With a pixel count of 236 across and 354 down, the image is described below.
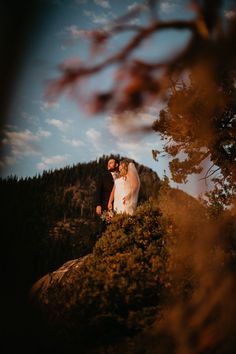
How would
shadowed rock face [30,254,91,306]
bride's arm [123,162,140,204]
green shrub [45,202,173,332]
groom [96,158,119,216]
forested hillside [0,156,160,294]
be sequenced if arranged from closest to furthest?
green shrub [45,202,173,332], shadowed rock face [30,254,91,306], bride's arm [123,162,140,204], groom [96,158,119,216], forested hillside [0,156,160,294]

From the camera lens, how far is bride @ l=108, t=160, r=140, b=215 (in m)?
7.36

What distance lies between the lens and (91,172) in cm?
11512

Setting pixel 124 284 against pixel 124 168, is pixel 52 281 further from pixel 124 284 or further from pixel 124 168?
pixel 124 284

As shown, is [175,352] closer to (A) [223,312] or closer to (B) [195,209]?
(A) [223,312]

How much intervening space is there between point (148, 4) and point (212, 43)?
2.58ft

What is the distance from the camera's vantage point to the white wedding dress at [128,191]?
7363mm

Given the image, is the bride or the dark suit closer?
the bride

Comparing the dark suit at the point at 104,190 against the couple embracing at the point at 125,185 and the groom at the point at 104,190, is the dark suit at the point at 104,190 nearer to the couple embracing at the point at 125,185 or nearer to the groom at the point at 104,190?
the groom at the point at 104,190

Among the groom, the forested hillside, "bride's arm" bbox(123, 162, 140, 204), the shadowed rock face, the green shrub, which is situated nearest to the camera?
the green shrub

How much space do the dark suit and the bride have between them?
0.97 metres

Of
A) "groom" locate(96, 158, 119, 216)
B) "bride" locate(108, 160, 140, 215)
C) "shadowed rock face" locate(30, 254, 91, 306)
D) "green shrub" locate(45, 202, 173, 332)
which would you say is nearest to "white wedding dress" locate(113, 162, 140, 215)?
"bride" locate(108, 160, 140, 215)

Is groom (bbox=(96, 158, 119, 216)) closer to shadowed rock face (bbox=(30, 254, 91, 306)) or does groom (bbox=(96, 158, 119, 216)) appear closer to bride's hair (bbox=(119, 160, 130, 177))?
bride's hair (bbox=(119, 160, 130, 177))

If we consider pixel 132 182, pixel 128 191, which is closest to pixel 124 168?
pixel 132 182

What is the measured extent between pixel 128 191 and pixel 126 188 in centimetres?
8
